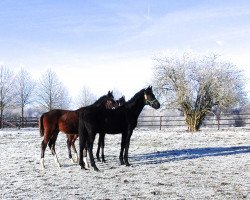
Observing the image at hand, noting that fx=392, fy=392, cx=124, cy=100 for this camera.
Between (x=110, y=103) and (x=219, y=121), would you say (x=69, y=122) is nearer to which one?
(x=110, y=103)

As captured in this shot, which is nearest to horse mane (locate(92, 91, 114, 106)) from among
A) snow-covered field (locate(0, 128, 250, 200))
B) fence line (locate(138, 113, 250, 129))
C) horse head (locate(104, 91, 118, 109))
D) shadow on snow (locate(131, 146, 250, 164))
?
horse head (locate(104, 91, 118, 109))

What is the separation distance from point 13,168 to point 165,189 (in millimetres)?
4894

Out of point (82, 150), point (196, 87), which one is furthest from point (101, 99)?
point (196, 87)

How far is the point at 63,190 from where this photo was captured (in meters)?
7.86

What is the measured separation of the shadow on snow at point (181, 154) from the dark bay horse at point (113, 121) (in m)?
1.01

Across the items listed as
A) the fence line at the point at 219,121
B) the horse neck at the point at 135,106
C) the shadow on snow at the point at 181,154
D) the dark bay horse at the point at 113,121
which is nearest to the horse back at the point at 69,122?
the dark bay horse at the point at 113,121

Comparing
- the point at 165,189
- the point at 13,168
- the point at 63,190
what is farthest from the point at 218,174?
the point at 13,168

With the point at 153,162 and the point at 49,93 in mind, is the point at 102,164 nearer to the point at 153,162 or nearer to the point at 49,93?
the point at 153,162

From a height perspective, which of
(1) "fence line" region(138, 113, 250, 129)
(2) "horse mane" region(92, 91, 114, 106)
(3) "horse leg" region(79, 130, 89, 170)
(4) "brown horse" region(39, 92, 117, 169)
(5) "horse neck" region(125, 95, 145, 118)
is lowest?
(1) "fence line" region(138, 113, 250, 129)

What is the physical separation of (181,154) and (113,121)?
356cm

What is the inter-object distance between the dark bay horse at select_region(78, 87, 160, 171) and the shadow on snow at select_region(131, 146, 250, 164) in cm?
101

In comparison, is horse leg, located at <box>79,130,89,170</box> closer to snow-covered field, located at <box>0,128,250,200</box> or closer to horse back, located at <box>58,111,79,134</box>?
snow-covered field, located at <box>0,128,250,200</box>

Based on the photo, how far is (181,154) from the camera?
1366cm

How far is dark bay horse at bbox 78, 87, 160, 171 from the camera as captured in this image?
35.0 ft
